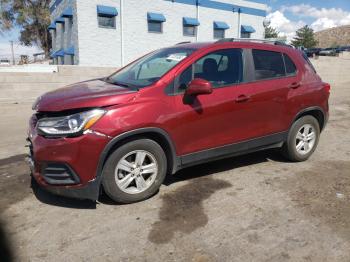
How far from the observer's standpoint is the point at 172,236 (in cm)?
333

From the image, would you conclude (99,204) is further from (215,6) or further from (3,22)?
(3,22)

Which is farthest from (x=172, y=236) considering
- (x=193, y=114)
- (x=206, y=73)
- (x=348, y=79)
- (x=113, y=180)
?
(x=348, y=79)

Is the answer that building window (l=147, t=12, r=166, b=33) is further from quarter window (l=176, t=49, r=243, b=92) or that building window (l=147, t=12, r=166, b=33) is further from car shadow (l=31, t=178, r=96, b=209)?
car shadow (l=31, t=178, r=96, b=209)

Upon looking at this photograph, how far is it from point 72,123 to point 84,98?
0.31m

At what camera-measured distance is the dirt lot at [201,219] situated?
3.09 metres

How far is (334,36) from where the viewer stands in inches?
3826

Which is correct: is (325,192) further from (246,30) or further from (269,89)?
(246,30)

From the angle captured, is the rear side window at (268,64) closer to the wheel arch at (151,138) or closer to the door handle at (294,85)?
the door handle at (294,85)

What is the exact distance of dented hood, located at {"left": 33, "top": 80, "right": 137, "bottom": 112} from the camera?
3582mm

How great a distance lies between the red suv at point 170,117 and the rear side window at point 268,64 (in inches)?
0.7

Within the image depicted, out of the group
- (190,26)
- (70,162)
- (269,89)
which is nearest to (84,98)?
(70,162)

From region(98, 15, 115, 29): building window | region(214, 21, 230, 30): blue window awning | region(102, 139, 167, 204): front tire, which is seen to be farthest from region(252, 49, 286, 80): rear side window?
region(214, 21, 230, 30): blue window awning

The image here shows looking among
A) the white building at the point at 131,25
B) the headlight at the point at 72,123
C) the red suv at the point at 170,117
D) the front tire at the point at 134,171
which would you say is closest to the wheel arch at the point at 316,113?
the red suv at the point at 170,117

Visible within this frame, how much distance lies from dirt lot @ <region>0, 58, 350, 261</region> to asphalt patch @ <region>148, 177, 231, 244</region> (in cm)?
1
